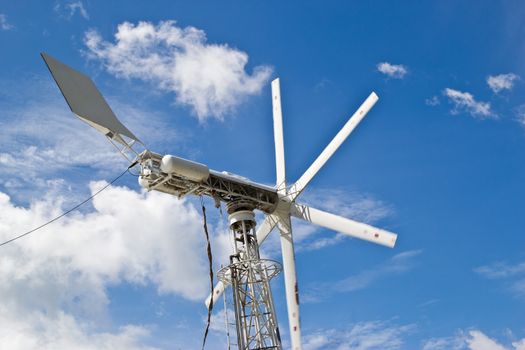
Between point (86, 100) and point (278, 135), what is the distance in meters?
15.7

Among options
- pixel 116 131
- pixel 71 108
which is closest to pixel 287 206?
pixel 116 131

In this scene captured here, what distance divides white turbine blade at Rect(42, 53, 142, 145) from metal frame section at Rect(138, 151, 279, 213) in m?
2.00

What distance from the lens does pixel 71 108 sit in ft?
122

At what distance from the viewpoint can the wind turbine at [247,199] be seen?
39031 mm

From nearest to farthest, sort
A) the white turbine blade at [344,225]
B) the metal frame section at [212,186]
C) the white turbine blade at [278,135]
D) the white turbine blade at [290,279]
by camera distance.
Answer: the metal frame section at [212,186]
the white turbine blade at [344,225]
the white turbine blade at [290,279]
the white turbine blade at [278,135]

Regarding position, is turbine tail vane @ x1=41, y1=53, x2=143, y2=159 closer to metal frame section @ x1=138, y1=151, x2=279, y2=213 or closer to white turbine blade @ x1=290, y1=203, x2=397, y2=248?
metal frame section @ x1=138, y1=151, x2=279, y2=213

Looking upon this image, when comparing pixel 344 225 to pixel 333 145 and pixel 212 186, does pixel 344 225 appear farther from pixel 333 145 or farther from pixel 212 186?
pixel 212 186

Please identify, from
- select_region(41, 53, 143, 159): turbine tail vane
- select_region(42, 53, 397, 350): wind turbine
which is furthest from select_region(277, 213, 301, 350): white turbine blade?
select_region(41, 53, 143, 159): turbine tail vane

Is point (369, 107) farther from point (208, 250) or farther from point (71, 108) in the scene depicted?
point (71, 108)

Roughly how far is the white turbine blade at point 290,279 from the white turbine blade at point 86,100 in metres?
12.7

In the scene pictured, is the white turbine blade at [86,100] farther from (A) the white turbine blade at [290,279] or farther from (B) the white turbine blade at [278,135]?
(A) the white turbine blade at [290,279]

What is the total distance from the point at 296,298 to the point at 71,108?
19295mm

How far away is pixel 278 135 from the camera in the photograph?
49062 mm

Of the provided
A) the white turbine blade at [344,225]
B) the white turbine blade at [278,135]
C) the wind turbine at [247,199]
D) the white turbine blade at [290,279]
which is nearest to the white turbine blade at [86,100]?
the wind turbine at [247,199]
